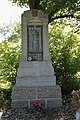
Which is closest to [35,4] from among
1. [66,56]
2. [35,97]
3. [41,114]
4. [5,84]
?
[66,56]

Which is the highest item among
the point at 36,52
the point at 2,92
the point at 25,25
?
the point at 25,25

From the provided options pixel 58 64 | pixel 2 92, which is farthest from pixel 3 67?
pixel 58 64

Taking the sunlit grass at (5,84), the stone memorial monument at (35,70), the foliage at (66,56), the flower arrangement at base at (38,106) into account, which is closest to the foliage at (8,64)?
the sunlit grass at (5,84)

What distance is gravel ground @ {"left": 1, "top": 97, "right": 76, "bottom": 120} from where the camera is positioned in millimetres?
7812

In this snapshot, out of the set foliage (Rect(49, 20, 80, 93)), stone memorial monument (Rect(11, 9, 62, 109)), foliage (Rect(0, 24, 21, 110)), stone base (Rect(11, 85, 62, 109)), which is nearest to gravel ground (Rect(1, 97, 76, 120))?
stone base (Rect(11, 85, 62, 109))

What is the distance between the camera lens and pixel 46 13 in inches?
381

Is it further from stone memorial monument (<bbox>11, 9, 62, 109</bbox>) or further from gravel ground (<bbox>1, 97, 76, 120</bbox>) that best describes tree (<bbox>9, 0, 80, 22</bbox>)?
gravel ground (<bbox>1, 97, 76, 120</bbox>)

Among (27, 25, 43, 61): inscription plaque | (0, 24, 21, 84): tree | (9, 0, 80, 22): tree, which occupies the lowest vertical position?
(0, 24, 21, 84): tree

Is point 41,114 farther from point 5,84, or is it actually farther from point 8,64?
point 5,84

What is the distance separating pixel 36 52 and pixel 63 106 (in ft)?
6.96

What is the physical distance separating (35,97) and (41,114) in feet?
3.35

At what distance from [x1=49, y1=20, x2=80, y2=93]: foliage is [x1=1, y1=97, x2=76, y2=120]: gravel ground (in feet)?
8.47

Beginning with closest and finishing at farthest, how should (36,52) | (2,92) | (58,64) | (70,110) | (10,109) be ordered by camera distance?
1. (70,110)
2. (10,109)
3. (36,52)
4. (2,92)
5. (58,64)

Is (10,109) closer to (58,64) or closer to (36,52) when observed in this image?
(36,52)
